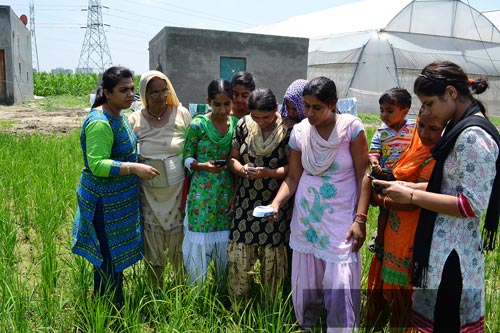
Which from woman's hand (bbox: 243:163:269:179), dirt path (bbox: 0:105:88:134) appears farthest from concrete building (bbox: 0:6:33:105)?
woman's hand (bbox: 243:163:269:179)

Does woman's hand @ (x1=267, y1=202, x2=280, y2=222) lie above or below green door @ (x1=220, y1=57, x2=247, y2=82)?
below

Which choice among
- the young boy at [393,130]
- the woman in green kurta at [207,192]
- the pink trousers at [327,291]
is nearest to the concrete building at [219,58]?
the young boy at [393,130]

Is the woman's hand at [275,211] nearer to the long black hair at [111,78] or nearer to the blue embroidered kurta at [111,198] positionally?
the blue embroidered kurta at [111,198]

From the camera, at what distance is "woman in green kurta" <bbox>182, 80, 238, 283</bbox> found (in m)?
2.41

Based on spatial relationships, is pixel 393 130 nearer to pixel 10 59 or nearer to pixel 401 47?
pixel 401 47

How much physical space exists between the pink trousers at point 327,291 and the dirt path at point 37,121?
27.7 feet

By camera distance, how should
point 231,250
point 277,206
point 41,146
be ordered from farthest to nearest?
point 41,146 → point 231,250 → point 277,206

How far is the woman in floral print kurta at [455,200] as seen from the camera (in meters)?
1.49

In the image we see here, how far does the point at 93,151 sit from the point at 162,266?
2.97ft

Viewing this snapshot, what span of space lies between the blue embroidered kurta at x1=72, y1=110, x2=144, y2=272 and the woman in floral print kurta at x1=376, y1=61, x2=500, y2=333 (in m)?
1.36

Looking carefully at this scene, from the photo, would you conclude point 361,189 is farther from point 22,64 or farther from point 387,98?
point 22,64

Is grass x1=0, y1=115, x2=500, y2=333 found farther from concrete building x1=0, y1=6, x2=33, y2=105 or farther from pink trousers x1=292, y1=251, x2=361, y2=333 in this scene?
concrete building x1=0, y1=6, x2=33, y2=105

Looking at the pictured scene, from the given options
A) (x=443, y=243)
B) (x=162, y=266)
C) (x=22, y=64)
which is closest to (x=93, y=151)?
(x=162, y=266)

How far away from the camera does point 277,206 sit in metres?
2.13
